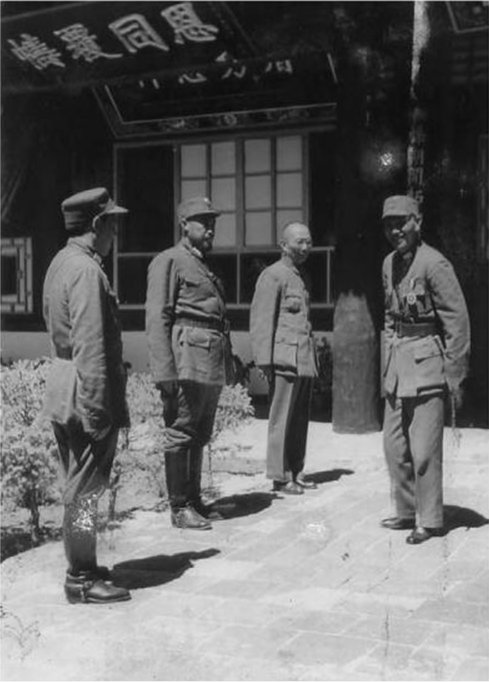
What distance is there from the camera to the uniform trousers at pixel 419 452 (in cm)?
567

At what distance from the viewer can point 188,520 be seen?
6.07 metres

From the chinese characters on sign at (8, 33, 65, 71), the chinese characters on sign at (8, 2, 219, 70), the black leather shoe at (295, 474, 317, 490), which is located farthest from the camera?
the chinese characters on sign at (8, 33, 65, 71)

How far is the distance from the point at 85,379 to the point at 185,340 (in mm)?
1712

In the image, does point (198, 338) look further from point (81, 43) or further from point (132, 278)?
point (132, 278)

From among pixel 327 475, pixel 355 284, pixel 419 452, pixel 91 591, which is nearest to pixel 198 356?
pixel 419 452

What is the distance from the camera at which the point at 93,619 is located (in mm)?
4363

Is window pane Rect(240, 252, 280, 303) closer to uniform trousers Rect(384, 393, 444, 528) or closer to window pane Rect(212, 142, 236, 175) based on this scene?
window pane Rect(212, 142, 236, 175)

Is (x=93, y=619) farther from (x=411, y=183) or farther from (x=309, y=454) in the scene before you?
(x=411, y=183)

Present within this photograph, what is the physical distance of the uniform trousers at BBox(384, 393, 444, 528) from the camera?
567 centimetres

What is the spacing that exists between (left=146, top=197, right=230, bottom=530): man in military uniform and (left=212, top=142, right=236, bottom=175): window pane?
701cm

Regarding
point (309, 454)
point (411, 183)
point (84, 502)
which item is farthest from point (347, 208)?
point (84, 502)

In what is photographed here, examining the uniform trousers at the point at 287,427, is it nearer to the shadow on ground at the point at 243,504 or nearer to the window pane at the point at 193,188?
the shadow on ground at the point at 243,504

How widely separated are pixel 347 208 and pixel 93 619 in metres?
5.99

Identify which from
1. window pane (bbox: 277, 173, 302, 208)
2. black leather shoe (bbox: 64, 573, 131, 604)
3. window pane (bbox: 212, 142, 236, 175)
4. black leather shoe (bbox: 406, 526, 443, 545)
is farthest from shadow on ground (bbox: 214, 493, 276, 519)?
window pane (bbox: 212, 142, 236, 175)
